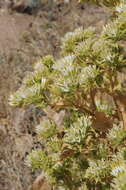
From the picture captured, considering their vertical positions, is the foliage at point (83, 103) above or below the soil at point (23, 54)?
above

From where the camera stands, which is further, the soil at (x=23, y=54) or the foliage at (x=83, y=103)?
the soil at (x=23, y=54)

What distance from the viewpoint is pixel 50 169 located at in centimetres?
146

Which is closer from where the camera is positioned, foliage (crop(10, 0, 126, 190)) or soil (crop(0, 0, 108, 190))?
foliage (crop(10, 0, 126, 190))

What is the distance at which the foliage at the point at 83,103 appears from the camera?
4.01 feet

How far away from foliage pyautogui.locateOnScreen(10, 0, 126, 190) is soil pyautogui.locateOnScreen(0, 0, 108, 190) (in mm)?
1160

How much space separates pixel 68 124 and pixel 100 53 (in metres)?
0.32

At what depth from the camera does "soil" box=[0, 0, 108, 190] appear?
2.71m

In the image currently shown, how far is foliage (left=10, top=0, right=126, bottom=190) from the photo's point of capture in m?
1.22

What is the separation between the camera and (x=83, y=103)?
1.43 meters

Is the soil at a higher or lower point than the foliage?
lower

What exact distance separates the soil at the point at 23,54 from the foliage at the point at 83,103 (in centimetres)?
116

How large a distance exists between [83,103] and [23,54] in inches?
98.8

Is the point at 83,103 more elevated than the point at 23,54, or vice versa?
the point at 83,103

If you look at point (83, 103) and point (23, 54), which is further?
point (23, 54)
